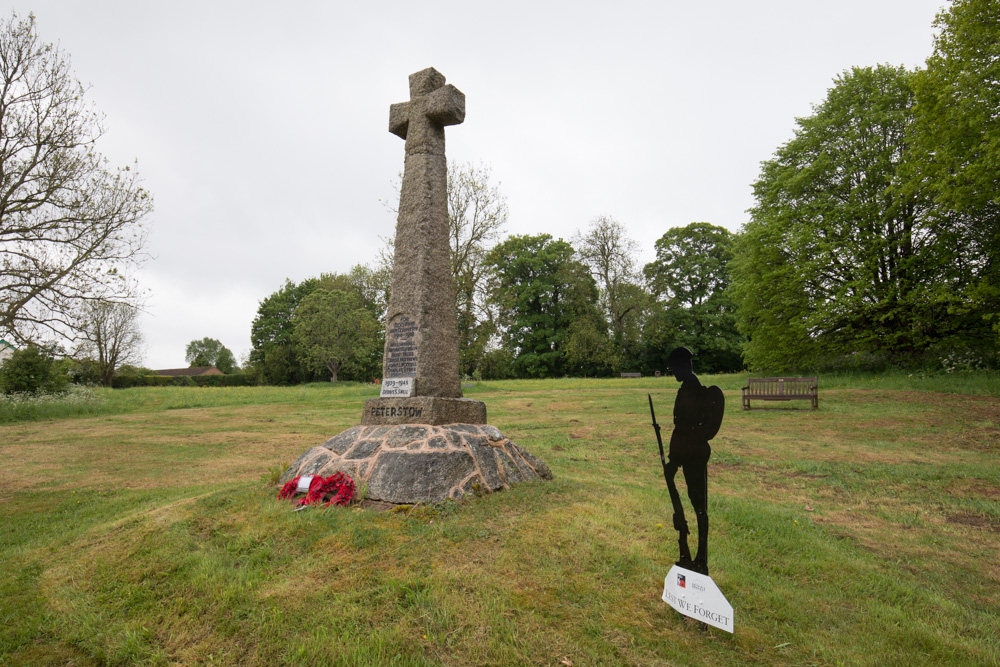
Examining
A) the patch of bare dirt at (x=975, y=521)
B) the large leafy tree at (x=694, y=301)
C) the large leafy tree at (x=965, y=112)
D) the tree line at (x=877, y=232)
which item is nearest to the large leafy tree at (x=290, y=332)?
the tree line at (x=877, y=232)

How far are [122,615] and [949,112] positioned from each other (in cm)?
1850

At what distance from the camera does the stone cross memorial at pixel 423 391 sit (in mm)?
5207

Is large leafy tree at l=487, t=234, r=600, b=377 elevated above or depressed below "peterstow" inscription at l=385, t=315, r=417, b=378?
above

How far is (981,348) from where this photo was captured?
15922 millimetres

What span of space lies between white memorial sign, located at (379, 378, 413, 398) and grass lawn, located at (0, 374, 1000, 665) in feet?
5.66

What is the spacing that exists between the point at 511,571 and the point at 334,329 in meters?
38.5

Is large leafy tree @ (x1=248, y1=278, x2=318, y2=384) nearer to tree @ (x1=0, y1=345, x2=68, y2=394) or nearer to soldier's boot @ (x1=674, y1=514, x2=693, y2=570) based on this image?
tree @ (x1=0, y1=345, x2=68, y2=394)

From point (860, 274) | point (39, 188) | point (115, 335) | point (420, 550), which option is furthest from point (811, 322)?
point (115, 335)

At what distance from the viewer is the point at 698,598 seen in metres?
2.98

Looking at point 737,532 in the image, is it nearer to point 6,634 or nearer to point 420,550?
point 420,550

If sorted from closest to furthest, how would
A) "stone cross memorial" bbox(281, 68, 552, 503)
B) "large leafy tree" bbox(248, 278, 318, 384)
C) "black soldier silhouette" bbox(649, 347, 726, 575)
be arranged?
"black soldier silhouette" bbox(649, 347, 726, 575), "stone cross memorial" bbox(281, 68, 552, 503), "large leafy tree" bbox(248, 278, 318, 384)

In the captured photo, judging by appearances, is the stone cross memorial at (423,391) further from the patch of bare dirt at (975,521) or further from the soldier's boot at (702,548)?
the patch of bare dirt at (975,521)

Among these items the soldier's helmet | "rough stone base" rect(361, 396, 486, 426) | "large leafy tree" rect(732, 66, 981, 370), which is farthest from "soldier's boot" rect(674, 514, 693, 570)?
"large leafy tree" rect(732, 66, 981, 370)

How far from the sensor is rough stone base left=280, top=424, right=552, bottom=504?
5023 mm
